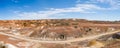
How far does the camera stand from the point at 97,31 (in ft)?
384

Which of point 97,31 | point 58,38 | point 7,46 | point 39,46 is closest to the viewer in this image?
point 7,46

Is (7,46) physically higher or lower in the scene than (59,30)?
higher

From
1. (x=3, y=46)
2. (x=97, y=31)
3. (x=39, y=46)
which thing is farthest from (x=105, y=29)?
(x=3, y=46)

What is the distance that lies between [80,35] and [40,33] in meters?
19.6

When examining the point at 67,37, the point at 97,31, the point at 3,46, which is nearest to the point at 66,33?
the point at 67,37

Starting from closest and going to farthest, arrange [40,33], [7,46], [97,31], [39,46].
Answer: [7,46] < [39,46] < [40,33] < [97,31]

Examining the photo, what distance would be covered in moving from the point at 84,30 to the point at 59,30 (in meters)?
13.8

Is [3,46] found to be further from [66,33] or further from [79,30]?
[79,30]

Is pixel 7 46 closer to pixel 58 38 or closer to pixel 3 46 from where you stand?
pixel 3 46

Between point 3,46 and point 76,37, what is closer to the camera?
point 3,46

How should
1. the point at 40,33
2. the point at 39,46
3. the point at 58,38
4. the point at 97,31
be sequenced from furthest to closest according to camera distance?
1. the point at 97,31
2. the point at 40,33
3. the point at 58,38
4. the point at 39,46

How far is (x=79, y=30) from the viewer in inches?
4481

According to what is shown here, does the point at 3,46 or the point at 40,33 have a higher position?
the point at 3,46

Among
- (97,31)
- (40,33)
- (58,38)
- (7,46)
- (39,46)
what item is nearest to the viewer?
(7,46)
